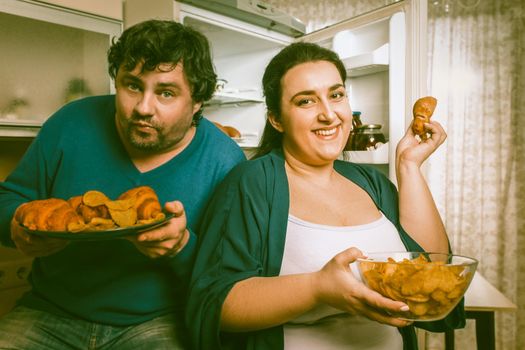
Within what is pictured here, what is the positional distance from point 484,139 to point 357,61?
1.49 m

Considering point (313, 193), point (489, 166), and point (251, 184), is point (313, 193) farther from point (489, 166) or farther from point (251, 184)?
point (489, 166)

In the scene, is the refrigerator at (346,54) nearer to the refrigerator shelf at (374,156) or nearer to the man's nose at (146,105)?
the refrigerator shelf at (374,156)

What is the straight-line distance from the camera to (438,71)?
2768 mm

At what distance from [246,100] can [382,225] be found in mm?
1344

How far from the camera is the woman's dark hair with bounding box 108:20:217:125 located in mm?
1122

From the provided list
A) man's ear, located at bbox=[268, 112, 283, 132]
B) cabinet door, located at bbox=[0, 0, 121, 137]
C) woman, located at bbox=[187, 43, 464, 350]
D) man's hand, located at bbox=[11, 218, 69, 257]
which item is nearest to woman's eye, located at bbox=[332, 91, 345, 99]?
woman, located at bbox=[187, 43, 464, 350]

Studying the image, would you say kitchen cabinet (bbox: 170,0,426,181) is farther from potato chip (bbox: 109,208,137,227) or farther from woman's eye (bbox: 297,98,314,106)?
potato chip (bbox: 109,208,137,227)

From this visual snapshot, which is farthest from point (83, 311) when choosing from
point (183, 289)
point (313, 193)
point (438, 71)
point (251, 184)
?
point (438, 71)

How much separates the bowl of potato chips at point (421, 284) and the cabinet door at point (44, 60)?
1.48 meters

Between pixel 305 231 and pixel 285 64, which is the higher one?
pixel 285 64

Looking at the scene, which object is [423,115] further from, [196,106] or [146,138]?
[146,138]

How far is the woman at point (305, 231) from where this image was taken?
82 centimetres

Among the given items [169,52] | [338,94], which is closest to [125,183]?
[169,52]

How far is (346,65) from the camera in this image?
1744 millimetres
